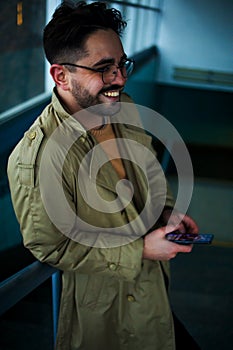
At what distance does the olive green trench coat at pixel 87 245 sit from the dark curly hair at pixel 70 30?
192 mm

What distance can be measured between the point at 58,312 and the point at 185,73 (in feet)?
23.6

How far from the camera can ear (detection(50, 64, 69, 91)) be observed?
130 centimetres

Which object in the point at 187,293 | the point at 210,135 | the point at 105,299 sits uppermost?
the point at 105,299

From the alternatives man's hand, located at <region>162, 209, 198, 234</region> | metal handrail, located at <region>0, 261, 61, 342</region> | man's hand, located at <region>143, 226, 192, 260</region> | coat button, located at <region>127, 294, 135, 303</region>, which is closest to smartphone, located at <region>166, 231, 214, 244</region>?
man's hand, located at <region>143, 226, 192, 260</region>

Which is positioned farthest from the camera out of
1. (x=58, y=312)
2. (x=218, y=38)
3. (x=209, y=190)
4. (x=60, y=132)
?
(x=218, y=38)

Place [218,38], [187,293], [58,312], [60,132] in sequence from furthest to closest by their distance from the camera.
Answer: [218,38] < [187,293] < [58,312] < [60,132]

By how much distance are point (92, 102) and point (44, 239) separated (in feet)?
1.67

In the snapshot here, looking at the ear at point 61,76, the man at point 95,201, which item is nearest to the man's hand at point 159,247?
the man at point 95,201

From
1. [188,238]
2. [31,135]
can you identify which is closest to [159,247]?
[188,238]

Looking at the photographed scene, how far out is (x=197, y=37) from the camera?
25.1 ft

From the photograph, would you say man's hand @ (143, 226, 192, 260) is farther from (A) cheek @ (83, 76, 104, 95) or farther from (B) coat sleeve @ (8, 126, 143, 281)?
(A) cheek @ (83, 76, 104, 95)

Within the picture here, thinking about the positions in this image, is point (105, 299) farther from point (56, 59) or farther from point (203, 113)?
point (203, 113)

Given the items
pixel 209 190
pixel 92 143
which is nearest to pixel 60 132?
pixel 92 143

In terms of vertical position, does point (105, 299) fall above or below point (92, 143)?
below
